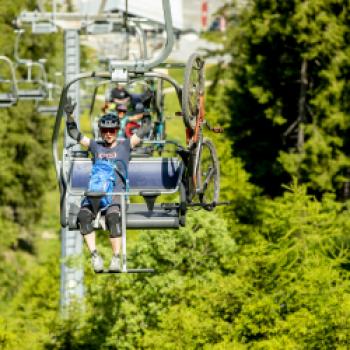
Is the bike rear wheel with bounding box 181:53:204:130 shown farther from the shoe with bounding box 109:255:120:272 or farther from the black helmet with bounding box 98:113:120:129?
the shoe with bounding box 109:255:120:272

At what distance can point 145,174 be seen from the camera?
1412 centimetres

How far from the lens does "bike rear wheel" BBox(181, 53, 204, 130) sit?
39.7ft

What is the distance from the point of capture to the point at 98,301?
27766 mm

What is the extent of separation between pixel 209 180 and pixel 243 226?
65.3ft

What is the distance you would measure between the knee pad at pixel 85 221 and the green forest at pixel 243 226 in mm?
7914

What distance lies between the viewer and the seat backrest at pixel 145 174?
13.9 m

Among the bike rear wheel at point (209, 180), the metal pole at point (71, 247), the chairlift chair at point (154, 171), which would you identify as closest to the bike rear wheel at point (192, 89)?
the chairlift chair at point (154, 171)

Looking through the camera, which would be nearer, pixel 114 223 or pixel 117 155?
pixel 114 223

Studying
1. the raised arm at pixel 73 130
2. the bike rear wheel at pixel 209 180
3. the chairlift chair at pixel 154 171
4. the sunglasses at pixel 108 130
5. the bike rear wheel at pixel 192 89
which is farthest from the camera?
the bike rear wheel at pixel 209 180

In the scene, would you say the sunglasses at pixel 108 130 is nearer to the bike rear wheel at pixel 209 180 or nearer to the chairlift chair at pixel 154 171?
the chairlift chair at pixel 154 171

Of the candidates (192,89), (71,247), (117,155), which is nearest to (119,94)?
(117,155)

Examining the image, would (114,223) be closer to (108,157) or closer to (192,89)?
(108,157)

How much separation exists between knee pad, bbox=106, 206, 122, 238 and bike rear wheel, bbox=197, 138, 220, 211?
853 millimetres

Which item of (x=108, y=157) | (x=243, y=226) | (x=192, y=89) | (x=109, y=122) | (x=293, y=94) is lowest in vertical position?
(x=243, y=226)
